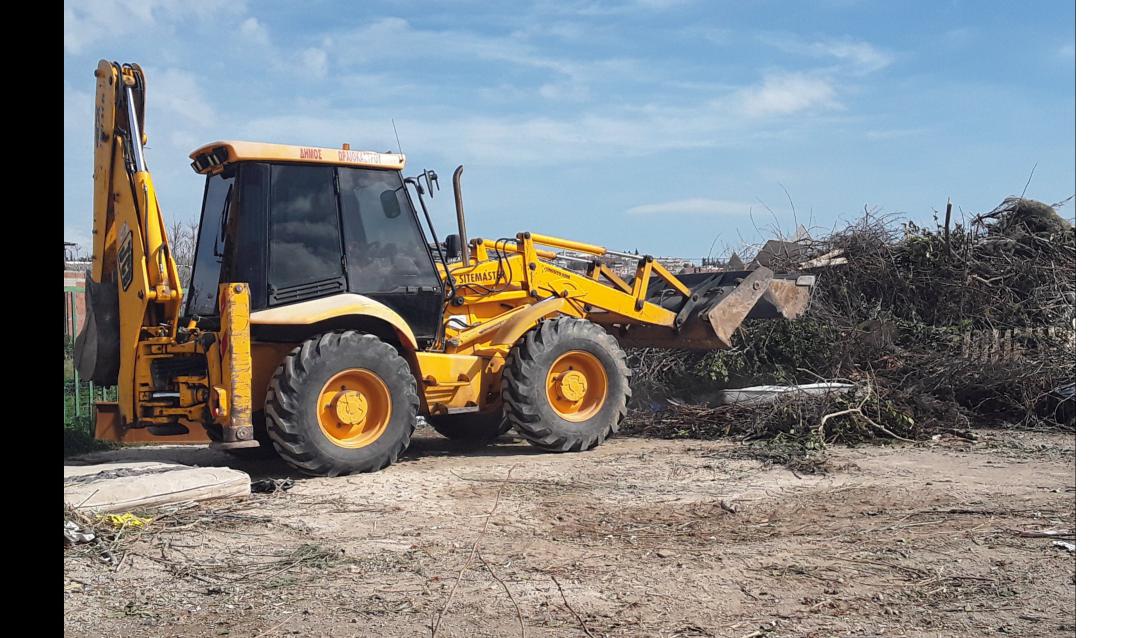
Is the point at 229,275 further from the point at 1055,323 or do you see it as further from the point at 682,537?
the point at 1055,323

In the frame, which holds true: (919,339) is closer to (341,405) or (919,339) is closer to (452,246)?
(452,246)

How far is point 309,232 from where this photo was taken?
789cm

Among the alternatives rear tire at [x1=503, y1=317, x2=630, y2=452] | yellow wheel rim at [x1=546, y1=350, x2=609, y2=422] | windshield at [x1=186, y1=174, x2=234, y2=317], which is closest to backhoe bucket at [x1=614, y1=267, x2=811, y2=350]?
rear tire at [x1=503, y1=317, x2=630, y2=452]

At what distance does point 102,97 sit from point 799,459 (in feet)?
18.9

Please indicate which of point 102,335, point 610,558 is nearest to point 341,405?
point 102,335

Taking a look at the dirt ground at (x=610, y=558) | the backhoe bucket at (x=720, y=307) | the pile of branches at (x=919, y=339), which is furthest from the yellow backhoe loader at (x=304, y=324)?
the pile of branches at (x=919, y=339)

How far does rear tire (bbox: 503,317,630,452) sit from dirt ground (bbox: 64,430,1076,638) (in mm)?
902

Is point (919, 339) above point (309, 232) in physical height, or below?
below

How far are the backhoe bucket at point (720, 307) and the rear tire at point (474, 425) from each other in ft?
5.09

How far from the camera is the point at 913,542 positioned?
5.44 m

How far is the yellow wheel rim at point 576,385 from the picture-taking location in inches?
356

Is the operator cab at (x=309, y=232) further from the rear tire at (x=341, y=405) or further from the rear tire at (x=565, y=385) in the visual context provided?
the rear tire at (x=565, y=385)

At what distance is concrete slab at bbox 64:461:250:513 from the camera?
596 centimetres

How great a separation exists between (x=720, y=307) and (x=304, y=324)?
13.4ft
